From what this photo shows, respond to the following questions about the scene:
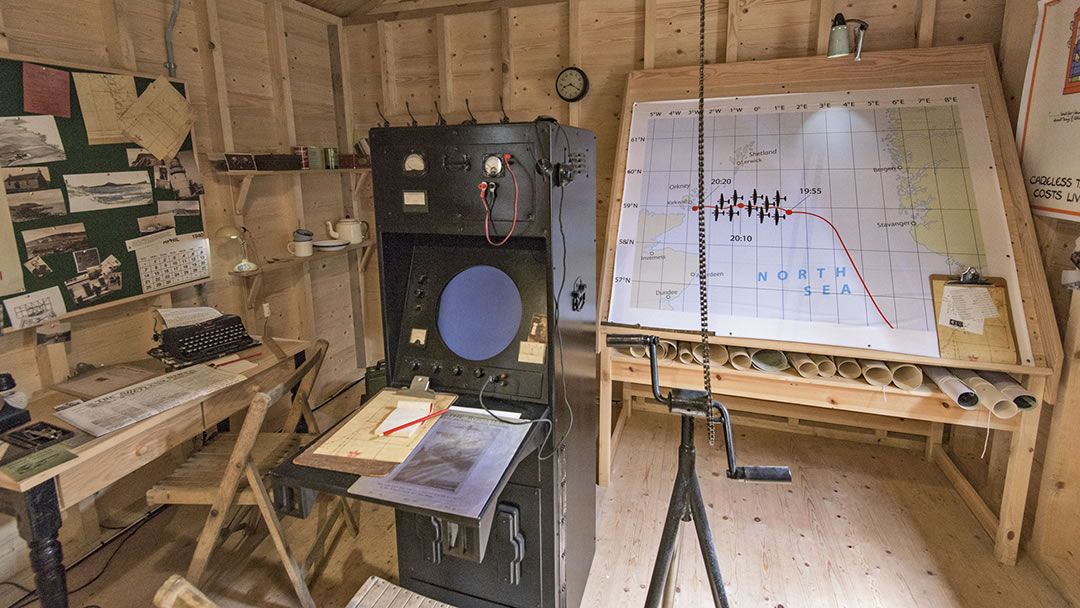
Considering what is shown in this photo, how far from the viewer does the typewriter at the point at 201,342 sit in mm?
2107

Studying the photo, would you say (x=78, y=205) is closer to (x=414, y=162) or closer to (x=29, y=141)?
(x=29, y=141)

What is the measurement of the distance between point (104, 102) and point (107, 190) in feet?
1.03

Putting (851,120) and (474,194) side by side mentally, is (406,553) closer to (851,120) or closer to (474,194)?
(474,194)

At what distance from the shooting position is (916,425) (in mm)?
2869

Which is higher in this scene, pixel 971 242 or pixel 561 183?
pixel 561 183


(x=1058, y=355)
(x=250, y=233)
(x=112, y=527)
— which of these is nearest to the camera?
(x=1058, y=355)

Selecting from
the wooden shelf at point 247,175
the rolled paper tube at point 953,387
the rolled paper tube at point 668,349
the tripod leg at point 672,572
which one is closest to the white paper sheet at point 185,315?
the wooden shelf at point 247,175

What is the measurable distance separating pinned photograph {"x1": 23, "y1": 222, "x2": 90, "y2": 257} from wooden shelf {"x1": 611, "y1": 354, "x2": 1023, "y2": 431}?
2057mm

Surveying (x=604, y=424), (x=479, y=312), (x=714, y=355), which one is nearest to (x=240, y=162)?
(x=479, y=312)

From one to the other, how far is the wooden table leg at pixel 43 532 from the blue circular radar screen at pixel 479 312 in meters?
1.09

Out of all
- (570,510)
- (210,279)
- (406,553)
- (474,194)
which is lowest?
(406,553)

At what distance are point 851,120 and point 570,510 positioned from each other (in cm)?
202

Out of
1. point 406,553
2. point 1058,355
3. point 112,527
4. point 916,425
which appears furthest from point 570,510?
point 916,425

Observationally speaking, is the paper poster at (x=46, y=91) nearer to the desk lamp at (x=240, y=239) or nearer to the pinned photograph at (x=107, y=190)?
the pinned photograph at (x=107, y=190)
